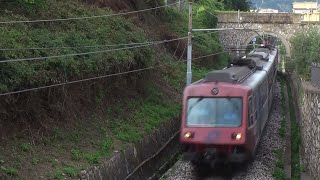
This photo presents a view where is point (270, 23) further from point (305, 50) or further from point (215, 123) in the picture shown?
point (215, 123)

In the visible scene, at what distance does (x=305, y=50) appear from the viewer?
33.5 m

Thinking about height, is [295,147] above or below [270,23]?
below

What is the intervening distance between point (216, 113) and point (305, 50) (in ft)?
69.3

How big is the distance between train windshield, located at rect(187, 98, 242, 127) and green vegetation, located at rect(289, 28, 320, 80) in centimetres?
1512

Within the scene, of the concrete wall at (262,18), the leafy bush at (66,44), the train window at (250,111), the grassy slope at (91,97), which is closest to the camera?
the grassy slope at (91,97)

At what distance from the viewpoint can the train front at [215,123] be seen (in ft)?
44.8

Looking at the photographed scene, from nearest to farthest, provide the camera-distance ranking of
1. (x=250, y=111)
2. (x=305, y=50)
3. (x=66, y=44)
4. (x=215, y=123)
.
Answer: (x=215, y=123) → (x=250, y=111) → (x=66, y=44) → (x=305, y=50)

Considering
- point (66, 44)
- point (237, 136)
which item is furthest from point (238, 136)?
point (66, 44)

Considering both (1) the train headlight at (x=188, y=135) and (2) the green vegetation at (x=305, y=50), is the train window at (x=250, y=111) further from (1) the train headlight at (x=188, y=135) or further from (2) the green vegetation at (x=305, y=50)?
(2) the green vegetation at (x=305, y=50)

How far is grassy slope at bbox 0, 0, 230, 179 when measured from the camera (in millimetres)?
12078

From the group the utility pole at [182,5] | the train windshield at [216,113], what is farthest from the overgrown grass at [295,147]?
the utility pole at [182,5]

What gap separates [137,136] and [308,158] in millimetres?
5102

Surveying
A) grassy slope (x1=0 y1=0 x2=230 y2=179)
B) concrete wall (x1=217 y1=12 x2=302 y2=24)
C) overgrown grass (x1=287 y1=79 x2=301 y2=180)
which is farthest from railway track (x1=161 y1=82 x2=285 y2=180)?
concrete wall (x1=217 y1=12 x2=302 y2=24)

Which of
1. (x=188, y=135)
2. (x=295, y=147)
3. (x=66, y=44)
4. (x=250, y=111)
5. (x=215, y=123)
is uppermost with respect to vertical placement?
(x=66, y=44)
